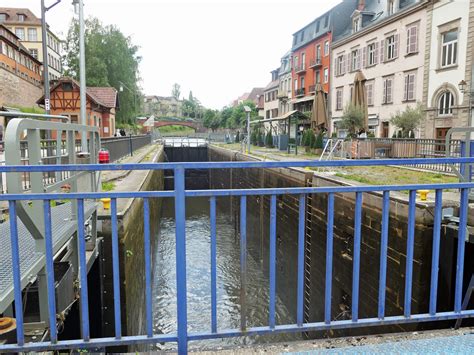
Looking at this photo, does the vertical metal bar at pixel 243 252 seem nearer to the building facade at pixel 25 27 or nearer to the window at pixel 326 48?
the window at pixel 326 48

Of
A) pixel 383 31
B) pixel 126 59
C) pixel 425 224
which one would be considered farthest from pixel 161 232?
pixel 126 59

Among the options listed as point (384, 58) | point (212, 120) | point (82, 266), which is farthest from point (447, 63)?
point (212, 120)

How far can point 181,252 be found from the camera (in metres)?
2.50

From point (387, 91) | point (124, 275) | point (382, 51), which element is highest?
point (382, 51)

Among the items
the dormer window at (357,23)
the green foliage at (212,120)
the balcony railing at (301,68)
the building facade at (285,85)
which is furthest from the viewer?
the green foliage at (212,120)

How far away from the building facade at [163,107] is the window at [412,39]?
117 m

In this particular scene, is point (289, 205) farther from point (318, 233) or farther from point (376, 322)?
point (376, 322)

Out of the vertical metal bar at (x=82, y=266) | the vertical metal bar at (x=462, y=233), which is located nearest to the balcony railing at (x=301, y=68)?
the vertical metal bar at (x=462, y=233)

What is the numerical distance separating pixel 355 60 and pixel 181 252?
36.8 meters

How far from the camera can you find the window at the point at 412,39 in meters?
27.3

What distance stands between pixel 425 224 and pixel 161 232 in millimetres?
14635

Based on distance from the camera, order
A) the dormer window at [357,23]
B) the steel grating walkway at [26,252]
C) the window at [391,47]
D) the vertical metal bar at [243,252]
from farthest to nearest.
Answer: the dormer window at [357,23] → the window at [391,47] → the steel grating walkway at [26,252] → the vertical metal bar at [243,252]

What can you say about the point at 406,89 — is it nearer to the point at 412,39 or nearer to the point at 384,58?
the point at 412,39

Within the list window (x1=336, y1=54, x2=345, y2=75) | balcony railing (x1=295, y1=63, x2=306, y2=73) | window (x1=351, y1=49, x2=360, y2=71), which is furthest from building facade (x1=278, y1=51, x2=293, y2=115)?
window (x1=351, y1=49, x2=360, y2=71)
